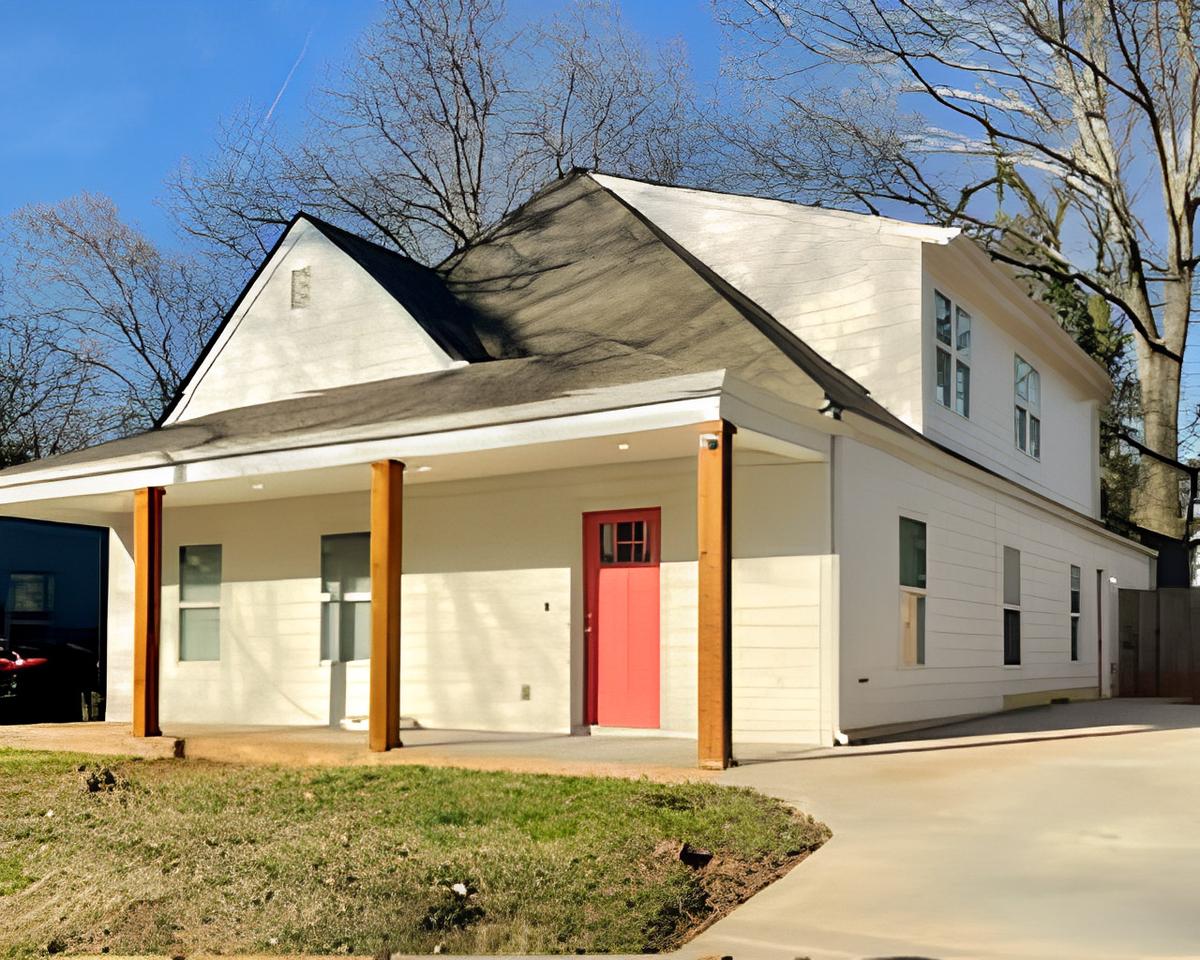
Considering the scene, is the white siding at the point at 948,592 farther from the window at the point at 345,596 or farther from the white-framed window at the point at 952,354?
the window at the point at 345,596

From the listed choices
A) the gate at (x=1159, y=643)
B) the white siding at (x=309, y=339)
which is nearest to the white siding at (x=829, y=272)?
the white siding at (x=309, y=339)

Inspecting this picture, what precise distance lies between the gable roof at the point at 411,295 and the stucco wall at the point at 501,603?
5.90ft

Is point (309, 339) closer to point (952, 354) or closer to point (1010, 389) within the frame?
point (952, 354)

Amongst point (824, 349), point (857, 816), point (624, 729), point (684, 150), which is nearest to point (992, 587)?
point (824, 349)

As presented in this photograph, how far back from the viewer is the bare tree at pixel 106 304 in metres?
33.8

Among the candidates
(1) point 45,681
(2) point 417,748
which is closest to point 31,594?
(1) point 45,681

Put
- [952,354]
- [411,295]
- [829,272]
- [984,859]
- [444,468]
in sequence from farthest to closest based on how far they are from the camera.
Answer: [952,354], [411,295], [829,272], [444,468], [984,859]

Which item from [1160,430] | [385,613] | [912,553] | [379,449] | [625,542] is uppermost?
[1160,430]

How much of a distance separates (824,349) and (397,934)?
11068 millimetres

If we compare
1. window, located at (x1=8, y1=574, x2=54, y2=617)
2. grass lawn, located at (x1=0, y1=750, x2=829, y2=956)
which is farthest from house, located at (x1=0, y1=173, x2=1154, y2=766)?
grass lawn, located at (x1=0, y1=750, x2=829, y2=956)

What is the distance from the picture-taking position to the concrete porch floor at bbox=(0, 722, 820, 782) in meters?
10.0

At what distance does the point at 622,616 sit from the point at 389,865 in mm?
6550

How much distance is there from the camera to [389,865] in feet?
22.1

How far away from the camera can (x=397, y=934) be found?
555 centimetres
